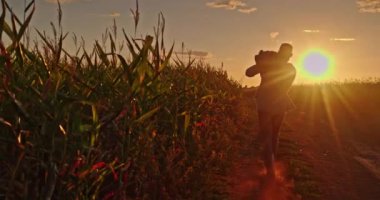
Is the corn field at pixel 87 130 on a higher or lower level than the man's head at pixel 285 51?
lower

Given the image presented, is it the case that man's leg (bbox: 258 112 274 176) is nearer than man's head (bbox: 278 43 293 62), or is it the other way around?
man's head (bbox: 278 43 293 62)

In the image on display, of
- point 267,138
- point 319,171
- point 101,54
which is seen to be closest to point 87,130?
point 101,54

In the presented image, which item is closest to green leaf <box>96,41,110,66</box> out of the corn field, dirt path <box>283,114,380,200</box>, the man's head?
the corn field

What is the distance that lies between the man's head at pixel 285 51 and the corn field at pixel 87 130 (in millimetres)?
1910

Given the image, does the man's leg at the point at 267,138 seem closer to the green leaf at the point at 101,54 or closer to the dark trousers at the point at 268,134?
the dark trousers at the point at 268,134

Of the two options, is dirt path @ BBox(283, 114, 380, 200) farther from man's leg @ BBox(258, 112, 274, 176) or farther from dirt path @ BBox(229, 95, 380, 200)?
man's leg @ BBox(258, 112, 274, 176)

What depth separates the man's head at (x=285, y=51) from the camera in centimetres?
839

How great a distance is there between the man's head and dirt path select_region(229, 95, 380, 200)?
1.87 m

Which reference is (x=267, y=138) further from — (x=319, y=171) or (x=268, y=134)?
(x=319, y=171)

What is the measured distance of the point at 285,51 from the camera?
8.41m

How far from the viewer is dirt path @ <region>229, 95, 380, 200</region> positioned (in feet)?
26.4

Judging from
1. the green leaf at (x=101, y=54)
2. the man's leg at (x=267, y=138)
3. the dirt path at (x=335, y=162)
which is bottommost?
the dirt path at (x=335, y=162)

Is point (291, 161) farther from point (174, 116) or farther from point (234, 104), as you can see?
point (234, 104)

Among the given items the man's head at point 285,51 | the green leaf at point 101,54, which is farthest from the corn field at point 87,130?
the man's head at point 285,51
